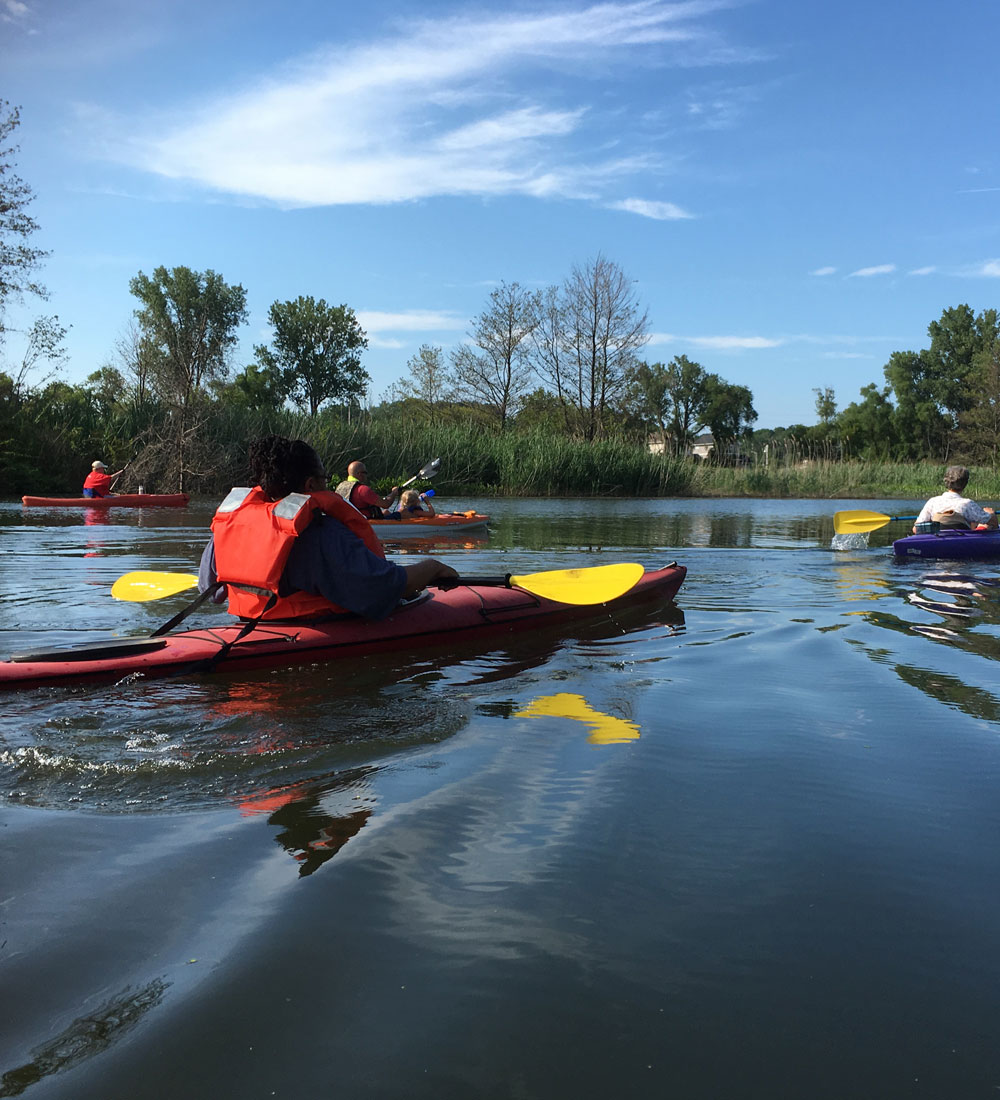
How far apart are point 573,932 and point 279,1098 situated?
677 millimetres

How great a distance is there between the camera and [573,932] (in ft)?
6.02

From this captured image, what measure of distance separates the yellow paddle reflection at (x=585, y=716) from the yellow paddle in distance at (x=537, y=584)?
135cm

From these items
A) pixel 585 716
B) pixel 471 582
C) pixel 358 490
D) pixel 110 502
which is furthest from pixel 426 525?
pixel 585 716

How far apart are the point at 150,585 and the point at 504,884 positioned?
4.17m

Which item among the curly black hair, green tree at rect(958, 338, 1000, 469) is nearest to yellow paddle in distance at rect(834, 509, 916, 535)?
the curly black hair

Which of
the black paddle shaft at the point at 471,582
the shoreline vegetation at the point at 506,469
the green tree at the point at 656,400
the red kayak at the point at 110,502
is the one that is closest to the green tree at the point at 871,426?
the green tree at the point at 656,400

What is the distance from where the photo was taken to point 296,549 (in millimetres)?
4164

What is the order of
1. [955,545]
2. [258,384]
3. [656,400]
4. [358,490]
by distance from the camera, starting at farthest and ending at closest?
[656,400], [258,384], [358,490], [955,545]

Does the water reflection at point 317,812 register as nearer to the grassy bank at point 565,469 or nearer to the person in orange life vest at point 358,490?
the person in orange life vest at point 358,490

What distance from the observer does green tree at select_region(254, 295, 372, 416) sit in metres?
53.9

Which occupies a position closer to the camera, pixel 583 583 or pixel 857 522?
pixel 583 583

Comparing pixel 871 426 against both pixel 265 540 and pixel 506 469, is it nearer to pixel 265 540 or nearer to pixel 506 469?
pixel 506 469

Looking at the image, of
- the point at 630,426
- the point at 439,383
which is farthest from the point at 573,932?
the point at 630,426

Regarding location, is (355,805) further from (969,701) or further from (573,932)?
(969,701)
